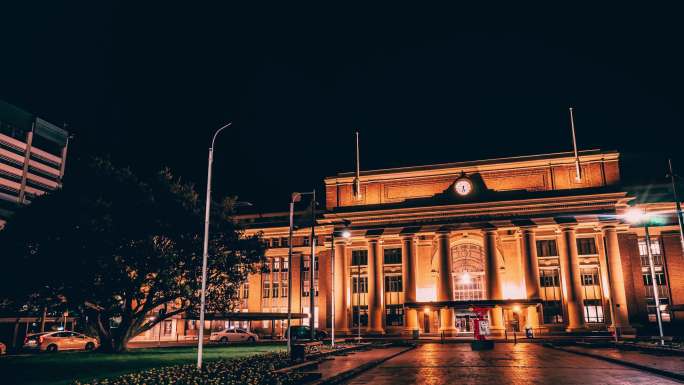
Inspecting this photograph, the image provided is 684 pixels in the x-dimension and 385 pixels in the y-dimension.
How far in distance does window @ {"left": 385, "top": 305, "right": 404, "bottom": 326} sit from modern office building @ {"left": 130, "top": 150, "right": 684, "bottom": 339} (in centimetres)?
13

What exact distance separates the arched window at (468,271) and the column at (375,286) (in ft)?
33.2

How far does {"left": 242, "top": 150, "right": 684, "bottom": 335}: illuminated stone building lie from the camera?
6009 cm

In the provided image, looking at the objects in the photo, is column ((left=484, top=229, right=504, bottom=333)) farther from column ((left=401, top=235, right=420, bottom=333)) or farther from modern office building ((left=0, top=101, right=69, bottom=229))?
modern office building ((left=0, top=101, right=69, bottom=229))

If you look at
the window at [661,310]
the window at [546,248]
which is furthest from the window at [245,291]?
the window at [661,310]

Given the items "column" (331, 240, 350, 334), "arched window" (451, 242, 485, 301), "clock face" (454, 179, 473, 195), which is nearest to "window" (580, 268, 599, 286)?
"arched window" (451, 242, 485, 301)

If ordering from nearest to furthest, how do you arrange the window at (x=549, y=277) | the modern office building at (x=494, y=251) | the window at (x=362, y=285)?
the modern office building at (x=494, y=251) < the window at (x=549, y=277) < the window at (x=362, y=285)

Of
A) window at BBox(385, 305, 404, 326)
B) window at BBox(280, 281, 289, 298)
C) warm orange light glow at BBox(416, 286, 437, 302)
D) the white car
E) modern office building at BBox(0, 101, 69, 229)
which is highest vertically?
modern office building at BBox(0, 101, 69, 229)

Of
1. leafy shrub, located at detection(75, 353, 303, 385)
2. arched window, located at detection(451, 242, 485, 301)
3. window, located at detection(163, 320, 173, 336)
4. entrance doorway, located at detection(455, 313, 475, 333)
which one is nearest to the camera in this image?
leafy shrub, located at detection(75, 353, 303, 385)

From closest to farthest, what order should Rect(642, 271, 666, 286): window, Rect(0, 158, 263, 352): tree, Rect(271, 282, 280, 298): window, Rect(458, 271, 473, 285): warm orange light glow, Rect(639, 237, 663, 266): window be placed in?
Rect(0, 158, 263, 352): tree < Rect(642, 271, 666, 286): window < Rect(639, 237, 663, 266): window < Rect(458, 271, 473, 285): warm orange light glow < Rect(271, 282, 280, 298): window

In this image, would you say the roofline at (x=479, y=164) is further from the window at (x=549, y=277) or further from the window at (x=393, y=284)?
the window at (x=393, y=284)

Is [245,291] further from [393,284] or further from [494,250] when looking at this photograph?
[494,250]

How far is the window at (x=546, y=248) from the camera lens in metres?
65.4

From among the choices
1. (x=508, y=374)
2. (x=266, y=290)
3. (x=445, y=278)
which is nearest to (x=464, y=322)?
(x=445, y=278)

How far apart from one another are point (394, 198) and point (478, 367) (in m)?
47.8
